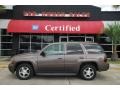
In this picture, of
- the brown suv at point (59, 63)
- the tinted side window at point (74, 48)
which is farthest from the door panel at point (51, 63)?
the tinted side window at point (74, 48)

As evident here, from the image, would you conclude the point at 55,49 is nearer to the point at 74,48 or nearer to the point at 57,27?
the point at 74,48

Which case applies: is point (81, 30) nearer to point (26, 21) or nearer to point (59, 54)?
point (26, 21)

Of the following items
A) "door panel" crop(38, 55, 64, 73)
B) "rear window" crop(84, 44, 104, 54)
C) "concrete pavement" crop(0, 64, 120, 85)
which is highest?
"rear window" crop(84, 44, 104, 54)

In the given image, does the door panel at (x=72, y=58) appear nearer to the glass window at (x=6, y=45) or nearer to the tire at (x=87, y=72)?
the tire at (x=87, y=72)

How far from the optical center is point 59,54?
1403 centimetres

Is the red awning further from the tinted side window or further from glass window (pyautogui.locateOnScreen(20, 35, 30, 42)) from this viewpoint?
the tinted side window

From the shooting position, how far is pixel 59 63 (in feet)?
45.6

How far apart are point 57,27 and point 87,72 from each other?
1365 centimetres

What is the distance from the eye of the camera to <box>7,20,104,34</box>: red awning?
27297mm

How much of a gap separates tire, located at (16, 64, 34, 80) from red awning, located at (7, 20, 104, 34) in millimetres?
13530

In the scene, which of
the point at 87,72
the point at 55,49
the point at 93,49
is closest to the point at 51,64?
the point at 55,49

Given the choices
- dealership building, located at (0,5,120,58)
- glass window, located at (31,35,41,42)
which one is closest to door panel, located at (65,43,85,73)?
dealership building, located at (0,5,120,58)

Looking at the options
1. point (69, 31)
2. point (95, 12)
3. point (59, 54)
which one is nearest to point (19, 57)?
point (59, 54)

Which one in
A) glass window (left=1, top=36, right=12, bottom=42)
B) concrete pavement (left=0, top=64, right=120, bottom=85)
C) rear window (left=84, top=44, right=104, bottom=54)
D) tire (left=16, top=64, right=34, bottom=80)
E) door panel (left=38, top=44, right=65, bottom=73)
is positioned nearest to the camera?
concrete pavement (left=0, top=64, right=120, bottom=85)
